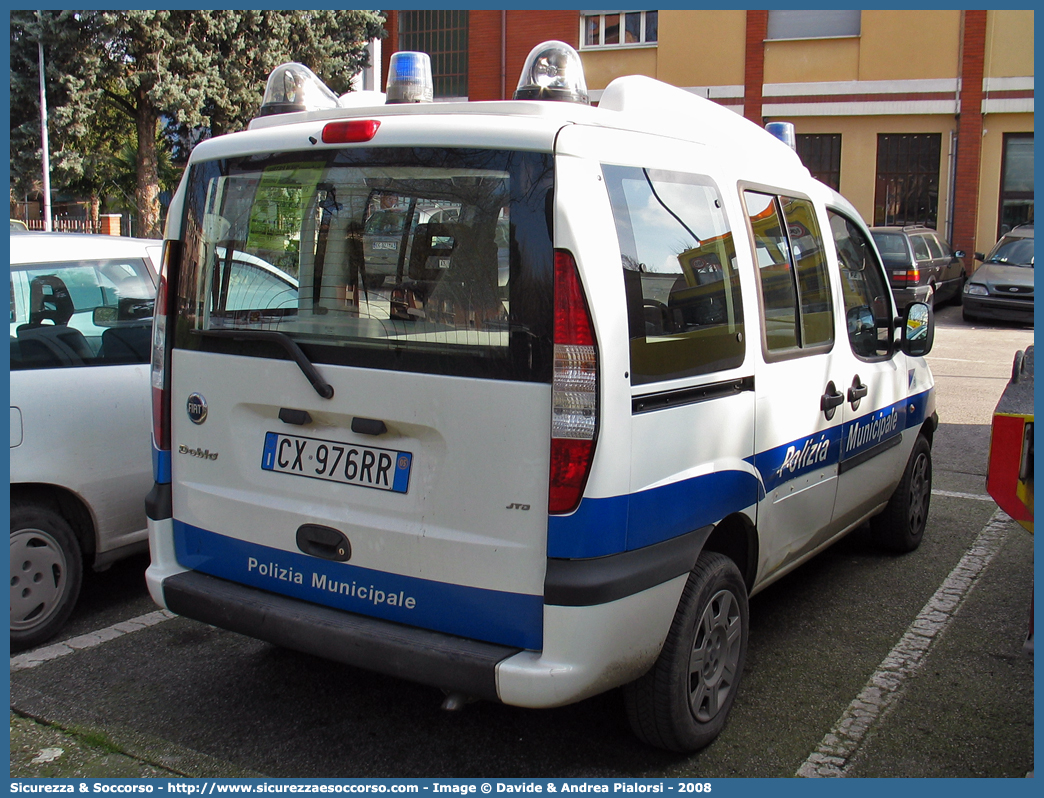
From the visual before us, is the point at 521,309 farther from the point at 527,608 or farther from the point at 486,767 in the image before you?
the point at 486,767

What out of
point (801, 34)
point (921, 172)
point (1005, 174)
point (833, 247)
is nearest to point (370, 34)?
point (801, 34)

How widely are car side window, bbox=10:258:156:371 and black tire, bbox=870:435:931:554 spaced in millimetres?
3752

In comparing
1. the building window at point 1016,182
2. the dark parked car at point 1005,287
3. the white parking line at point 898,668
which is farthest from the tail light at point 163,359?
the building window at point 1016,182

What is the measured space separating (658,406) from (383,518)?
872 millimetres

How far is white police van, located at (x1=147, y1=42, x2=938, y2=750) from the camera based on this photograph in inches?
104

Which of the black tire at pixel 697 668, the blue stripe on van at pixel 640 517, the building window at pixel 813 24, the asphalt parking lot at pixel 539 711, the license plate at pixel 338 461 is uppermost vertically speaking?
the building window at pixel 813 24

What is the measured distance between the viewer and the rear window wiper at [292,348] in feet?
9.56

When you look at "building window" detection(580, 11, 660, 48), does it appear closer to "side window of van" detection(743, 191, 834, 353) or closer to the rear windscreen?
"side window of van" detection(743, 191, 834, 353)

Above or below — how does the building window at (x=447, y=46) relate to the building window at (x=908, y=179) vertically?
above

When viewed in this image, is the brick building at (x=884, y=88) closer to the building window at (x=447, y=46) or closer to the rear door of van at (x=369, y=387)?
the building window at (x=447, y=46)

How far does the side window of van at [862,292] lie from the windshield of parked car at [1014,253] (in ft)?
46.5

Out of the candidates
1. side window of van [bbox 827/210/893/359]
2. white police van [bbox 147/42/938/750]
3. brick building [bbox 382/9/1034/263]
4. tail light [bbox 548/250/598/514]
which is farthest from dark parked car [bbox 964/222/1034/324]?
tail light [bbox 548/250/598/514]

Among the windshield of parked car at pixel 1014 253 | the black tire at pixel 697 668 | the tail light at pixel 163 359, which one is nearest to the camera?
the black tire at pixel 697 668

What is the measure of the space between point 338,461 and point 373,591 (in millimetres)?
405
